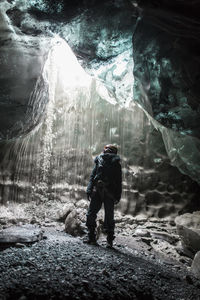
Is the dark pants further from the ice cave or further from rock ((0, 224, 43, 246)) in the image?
rock ((0, 224, 43, 246))

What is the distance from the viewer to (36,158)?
420 inches

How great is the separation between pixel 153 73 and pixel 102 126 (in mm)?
5223

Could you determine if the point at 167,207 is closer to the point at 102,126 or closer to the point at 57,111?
the point at 102,126

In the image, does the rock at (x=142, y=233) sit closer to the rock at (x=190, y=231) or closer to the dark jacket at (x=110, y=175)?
the rock at (x=190, y=231)

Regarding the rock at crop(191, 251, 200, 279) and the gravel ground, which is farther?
the rock at crop(191, 251, 200, 279)

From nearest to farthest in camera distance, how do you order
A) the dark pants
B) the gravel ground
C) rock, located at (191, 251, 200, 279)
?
1. the gravel ground
2. rock, located at (191, 251, 200, 279)
3. the dark pants

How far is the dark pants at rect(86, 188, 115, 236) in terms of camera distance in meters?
4.52

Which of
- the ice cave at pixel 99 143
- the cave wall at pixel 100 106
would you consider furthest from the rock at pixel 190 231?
the cave wall at pixel 100 106

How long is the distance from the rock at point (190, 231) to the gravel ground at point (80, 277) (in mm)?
1424

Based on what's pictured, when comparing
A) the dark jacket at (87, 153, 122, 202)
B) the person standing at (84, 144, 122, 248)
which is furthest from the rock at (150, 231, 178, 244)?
the dark jacket at (87, 153, 122, 202)

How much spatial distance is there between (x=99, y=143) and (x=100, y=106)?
185 cm

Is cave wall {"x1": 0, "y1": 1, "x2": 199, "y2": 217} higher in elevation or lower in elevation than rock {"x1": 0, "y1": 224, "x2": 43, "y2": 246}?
higher

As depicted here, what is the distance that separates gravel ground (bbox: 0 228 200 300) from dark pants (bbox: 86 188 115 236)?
0.48 metres

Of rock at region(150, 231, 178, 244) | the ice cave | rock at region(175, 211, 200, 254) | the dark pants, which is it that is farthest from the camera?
rock at region(150, 231, 178, 244)
